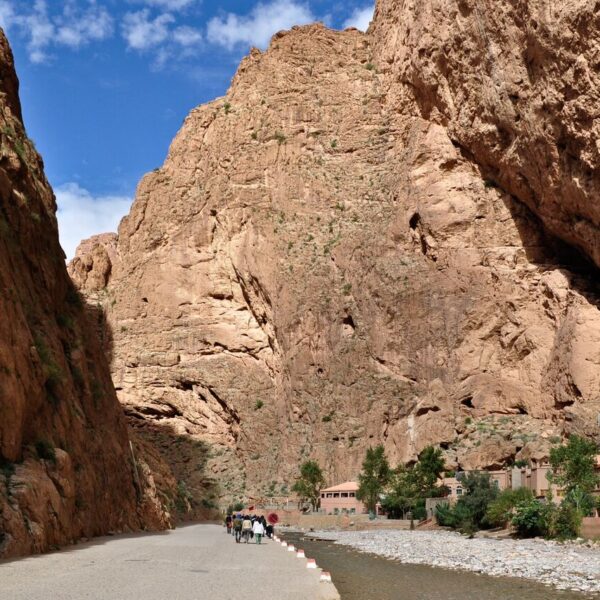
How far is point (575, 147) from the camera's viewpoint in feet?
133

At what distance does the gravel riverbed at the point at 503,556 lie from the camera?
65.2 ft

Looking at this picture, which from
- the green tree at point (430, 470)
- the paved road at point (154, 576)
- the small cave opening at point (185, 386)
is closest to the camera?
the paved road at point (154, 576)

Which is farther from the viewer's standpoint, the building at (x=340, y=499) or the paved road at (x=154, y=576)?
the building at (x=340, y=499)

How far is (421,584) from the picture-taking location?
62.6 ft

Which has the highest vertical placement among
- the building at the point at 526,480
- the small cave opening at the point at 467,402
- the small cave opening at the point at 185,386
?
the small cave opening at the point at 185,386

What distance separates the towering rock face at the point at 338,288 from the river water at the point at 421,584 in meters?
23.9

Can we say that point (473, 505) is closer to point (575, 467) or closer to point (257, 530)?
point (575, 467)

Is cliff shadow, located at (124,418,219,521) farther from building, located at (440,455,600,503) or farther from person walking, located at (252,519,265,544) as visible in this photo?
person walking, located at (252,519,265,544)

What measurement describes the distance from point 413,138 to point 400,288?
1336 cm

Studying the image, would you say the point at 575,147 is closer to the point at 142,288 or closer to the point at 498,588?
the point at 498,588

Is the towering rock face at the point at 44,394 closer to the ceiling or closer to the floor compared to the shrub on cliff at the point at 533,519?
closer to the ceiling

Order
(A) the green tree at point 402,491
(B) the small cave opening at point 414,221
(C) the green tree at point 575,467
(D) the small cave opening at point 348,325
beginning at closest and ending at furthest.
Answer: (C) the green tree at point 575,467 < (A) the green tree at point 402,491 < (B) the small cave opening at point 414,221 < (D) the small cave opening at point 348,325

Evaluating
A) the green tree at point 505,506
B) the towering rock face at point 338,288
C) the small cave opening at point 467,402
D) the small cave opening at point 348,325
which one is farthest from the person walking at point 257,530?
the small cave opening at point 348,325

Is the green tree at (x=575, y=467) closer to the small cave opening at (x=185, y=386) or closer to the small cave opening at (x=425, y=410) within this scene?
the small cave opening at (x=425, y=410)
